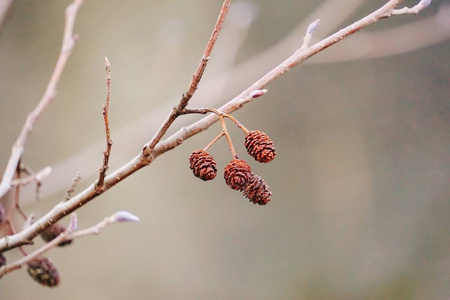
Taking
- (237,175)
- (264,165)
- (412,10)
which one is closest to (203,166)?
(237,175)

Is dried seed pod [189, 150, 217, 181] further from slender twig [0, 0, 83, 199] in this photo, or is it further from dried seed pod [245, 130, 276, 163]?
slender twig [0, 0, 83, 199]

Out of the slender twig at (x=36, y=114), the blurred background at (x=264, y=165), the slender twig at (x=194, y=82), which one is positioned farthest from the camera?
the blurred background at (x=264, y=165)

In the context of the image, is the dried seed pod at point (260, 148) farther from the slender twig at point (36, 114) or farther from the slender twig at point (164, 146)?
the slender twig at point (36, 114)

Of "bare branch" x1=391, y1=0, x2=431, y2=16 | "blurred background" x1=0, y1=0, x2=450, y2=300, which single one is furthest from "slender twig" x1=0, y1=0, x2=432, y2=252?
"blurred background" x1=0, y1=0, x2=450, y2=300

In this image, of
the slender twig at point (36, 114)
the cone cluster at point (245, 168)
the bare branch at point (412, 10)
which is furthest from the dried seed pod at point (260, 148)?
the slender twig at point (36, 114)

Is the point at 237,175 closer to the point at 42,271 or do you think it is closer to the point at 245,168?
the point at 245,168

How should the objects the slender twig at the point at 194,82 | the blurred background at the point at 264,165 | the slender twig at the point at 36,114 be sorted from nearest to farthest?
the slender twig at the point at 194,82, the slender twig at the point at 36,114, the blurred background at the point at 264,165
